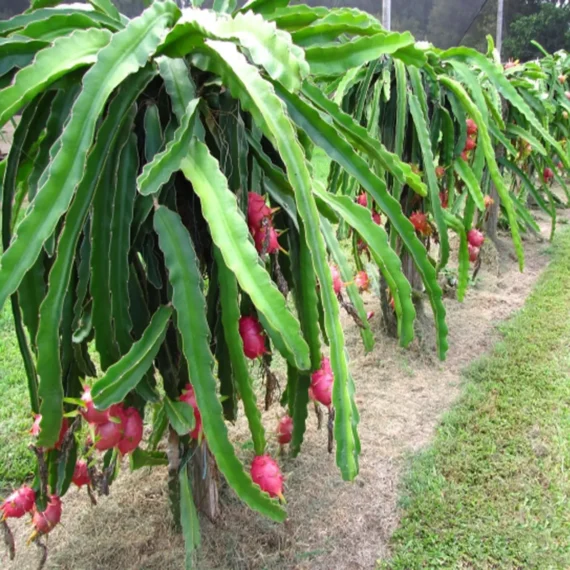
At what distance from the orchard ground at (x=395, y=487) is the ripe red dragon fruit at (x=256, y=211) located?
100cm

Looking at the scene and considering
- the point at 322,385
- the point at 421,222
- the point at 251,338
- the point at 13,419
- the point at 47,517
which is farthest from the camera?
the point at 421,222

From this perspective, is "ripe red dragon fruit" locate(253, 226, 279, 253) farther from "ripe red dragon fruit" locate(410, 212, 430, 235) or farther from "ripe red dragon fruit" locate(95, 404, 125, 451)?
"ripe red dragon fruit" locate(410, 212, 430, 235)

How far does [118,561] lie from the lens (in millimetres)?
1591

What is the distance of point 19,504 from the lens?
1.37 metres

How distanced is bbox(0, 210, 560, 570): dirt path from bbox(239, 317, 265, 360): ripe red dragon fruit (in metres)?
0.69

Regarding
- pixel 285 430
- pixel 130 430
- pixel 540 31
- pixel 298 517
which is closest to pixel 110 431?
pixel 130 430

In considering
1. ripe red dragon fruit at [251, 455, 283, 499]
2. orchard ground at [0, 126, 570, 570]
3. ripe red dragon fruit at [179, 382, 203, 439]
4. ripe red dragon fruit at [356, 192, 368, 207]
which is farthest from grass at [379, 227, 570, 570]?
ripe red dragon fruit at [356, 192, 368, 207]

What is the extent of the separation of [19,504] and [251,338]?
2.41 ft

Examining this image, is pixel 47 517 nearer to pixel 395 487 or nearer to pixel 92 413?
pixel 92 413

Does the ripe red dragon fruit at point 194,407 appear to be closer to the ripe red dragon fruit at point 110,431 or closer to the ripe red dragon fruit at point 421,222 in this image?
the ripe red dragon fruit at point 110,431

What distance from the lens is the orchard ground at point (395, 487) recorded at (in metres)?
1.66

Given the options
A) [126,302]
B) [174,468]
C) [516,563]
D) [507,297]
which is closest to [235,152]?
[126,302]

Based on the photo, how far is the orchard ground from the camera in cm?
166

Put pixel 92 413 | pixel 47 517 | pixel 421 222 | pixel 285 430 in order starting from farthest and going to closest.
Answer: pixel 421 222, pixel 285 430, pixel 47 517, pixel 92 413
